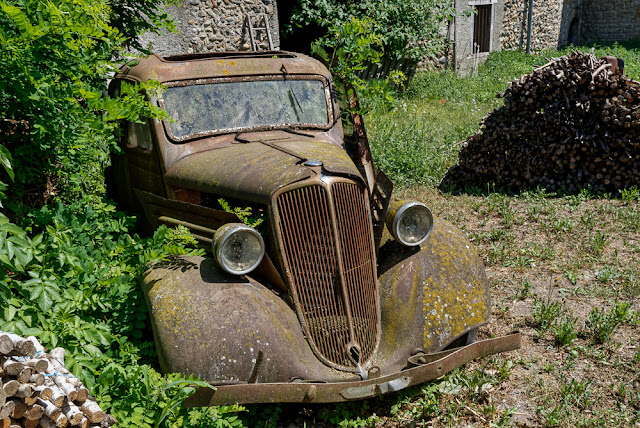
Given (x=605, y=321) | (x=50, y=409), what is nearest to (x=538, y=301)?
(x=605, y=321)

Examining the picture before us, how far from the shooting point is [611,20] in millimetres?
20438

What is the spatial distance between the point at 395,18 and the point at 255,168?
9.27 m

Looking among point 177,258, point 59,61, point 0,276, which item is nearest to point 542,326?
point 177,258

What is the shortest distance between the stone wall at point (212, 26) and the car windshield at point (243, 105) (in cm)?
515

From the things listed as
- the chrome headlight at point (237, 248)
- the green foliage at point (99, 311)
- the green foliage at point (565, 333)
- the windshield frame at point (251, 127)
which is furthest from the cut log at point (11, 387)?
the green foliage at point (565, 333)

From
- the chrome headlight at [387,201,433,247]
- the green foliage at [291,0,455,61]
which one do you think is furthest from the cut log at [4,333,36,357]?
the green foliage at [291,0,455,61]

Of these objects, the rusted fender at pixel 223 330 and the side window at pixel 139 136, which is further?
the side window at pixel 139 136

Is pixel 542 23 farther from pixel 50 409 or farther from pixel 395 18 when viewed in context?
pixel 50 409

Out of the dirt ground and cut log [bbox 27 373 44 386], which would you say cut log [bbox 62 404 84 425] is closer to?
cut log [bbox 27 373 44 386]

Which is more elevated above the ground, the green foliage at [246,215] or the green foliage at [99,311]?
the green foliage at [246,215]

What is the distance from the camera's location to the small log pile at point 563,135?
6805 millimetres

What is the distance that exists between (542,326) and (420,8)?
30.6 ft

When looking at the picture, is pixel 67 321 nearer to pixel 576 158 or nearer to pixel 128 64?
pixel 128 64

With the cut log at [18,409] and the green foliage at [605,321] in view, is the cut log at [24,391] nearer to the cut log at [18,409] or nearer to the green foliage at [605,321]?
the cut log at [18,409]
